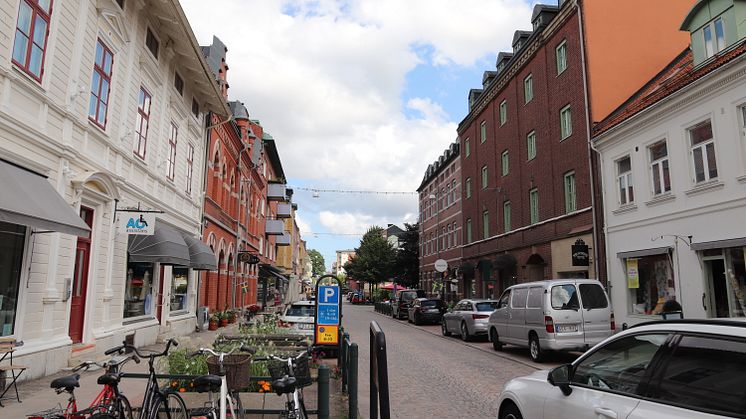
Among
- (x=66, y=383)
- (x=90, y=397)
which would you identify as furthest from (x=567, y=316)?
(x=66, y=383)

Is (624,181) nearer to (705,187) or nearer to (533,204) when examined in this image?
(705,187)

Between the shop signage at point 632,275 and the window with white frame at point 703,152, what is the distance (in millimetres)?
3508

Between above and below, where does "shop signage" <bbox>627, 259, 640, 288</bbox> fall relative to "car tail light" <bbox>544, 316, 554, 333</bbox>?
above

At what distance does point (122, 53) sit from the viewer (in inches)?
501

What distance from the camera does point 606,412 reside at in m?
3.63

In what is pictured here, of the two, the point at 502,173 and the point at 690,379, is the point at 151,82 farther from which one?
the point at 502,173

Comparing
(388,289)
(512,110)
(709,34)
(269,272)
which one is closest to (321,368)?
(709,34)

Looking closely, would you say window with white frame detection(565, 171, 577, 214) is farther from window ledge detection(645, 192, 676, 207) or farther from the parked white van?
the parked white van

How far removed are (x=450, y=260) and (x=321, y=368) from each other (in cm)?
3557

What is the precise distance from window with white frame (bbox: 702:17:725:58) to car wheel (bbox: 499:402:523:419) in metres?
13.5

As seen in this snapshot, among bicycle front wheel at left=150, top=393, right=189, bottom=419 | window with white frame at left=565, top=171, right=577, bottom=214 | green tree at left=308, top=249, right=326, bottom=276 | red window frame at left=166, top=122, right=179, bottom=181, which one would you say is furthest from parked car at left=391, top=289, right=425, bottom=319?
green tree at left=308, top=249, right=326, bottom=276

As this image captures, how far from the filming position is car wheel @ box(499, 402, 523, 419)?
4.99 m

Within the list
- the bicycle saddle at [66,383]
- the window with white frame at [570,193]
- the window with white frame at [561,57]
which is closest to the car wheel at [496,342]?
the window with white frame at [570,193]

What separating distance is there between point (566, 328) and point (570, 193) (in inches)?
392
